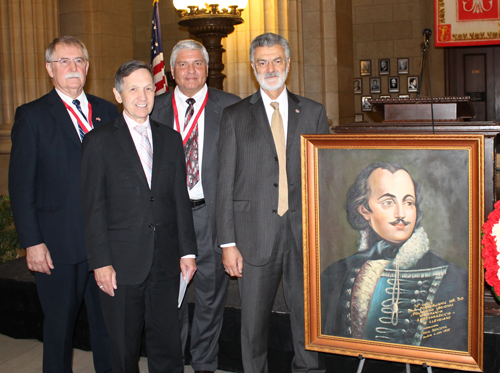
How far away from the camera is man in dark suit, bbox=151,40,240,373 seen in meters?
3.12

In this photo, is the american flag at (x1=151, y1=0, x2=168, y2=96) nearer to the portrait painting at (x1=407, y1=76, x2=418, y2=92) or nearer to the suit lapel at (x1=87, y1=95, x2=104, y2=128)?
the suit lapel at (x1=87, y1=95, x2=104, y2=128)

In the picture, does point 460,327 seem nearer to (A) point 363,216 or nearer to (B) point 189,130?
(A) point 363,216

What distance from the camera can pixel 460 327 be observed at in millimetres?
2355

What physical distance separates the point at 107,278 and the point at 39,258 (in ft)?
1.61

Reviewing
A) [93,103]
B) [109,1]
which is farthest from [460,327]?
[109,1]

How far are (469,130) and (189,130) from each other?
1.63 meters

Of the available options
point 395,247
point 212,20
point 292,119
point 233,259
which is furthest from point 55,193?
point 212,20

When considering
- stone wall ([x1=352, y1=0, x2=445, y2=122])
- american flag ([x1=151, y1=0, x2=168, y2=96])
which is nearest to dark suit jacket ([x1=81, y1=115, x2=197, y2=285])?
american flag ([x1=151, y1=0, x2=168, y2=96])

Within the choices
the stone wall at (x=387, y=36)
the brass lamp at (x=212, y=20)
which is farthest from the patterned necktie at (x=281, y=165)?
the stone wall at (x=387, y=36)

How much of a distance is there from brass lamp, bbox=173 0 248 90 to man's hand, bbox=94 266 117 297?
2.53 meters

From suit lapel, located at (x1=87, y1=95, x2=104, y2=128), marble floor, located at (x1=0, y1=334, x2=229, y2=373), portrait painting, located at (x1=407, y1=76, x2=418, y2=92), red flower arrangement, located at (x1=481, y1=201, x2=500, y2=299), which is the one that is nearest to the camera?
red flower arrangement, located at (x1=481, y1=201, x2=500, y2=299)

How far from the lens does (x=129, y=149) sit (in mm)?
2570

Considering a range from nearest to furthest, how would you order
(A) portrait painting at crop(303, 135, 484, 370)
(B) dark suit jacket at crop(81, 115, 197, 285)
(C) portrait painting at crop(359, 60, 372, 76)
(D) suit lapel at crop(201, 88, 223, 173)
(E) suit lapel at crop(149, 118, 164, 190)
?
(A) portrait painting at crop(303, 135, 484, 370) → (B) dark suit jacket at crop(81, 115, 197, 285) → (E) suit lapel at crop(149, 118, 164, 190) → (D) suit lapel at crop(201, 88, 223, 173) → (C) portrait painting at crop(359, 60, 372, 76)

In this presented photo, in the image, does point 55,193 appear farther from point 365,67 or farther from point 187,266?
point 365,67
